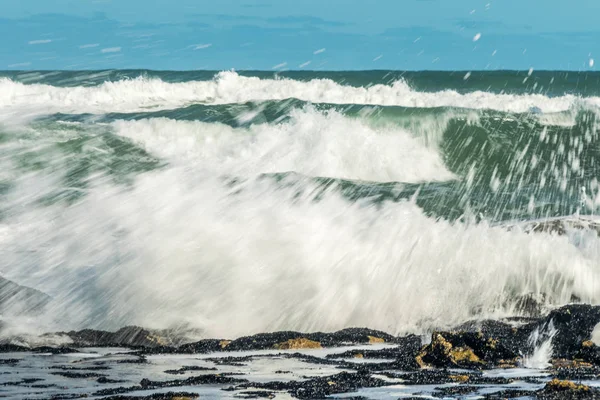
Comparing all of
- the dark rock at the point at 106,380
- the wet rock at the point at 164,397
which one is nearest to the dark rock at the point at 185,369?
the dark rock at the point at 106,380

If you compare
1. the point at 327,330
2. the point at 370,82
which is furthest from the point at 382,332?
the point at 370,82

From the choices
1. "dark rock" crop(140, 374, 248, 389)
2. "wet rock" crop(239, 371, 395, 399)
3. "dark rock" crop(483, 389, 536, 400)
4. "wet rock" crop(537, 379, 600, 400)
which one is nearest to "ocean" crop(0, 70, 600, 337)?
"dark rock" crop(140, 374, 248, 389)

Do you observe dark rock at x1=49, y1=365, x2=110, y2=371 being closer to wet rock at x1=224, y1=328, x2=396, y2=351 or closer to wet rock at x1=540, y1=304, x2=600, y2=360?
wet rock at x1=224, y1=328, x2=396, y2=351

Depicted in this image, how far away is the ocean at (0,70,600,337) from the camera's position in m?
11.0

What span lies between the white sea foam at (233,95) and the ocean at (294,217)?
592 cm

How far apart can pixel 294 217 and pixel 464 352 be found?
619cm

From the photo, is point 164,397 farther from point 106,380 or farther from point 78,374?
point 78,374

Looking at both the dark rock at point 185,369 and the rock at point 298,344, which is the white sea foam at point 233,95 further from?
the dark rock at point 185,369

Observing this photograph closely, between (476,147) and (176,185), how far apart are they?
1101cm

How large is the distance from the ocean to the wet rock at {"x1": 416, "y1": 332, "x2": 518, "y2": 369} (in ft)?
7.50

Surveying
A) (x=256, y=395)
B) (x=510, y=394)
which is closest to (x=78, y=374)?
(x=256, y=395)

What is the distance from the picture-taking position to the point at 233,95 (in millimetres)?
38906

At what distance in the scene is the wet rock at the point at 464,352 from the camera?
7828mm

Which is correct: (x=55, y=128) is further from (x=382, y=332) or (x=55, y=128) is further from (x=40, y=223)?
(x=382, y=332)
